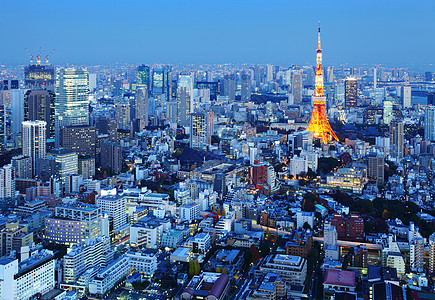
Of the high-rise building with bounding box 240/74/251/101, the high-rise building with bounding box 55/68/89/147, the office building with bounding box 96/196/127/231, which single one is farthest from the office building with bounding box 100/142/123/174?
the high-rise building with bounding box 240/74/251/101

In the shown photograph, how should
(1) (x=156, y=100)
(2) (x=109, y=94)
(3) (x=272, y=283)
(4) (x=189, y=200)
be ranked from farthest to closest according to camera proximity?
(2) (x=109, y=94) → (1) (x=156, y=100) → (4) (x=189, y=200) → (3) (x=272, y=283)

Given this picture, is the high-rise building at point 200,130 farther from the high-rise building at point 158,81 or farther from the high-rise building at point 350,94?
the high-rise building at point 158,81

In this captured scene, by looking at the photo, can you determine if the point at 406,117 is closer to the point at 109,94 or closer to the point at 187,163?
the point at 187,163

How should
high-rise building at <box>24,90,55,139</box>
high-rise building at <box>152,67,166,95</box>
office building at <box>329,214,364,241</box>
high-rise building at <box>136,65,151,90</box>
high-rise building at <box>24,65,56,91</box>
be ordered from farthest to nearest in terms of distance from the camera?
high-rise building at <box>136,65,151,90</box> < high-rise building at <box>152,67,166,95</box> < high-rise building at <box>24,65,56,91</box> < high-rise building at <box>24,90,55,139</box> < office building at <box>329,214,364,241</box>

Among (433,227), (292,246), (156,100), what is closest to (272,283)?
(292,246)

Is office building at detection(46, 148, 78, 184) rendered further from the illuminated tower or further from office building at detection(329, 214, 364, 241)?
the illuminated tower

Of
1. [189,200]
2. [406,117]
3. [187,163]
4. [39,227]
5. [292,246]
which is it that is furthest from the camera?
[406,117]
